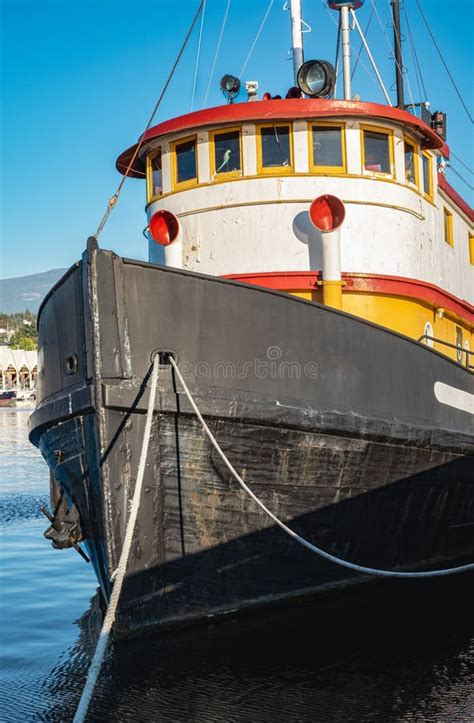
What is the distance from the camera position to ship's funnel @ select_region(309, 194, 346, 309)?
25.5ft

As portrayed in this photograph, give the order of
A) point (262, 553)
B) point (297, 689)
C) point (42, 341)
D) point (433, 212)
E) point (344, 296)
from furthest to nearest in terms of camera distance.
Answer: point (433, 212)
point (344, 296)
point (42, 341)
point (262, 553)
point (297, 689)

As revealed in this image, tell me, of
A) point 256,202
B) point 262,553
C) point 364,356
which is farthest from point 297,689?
point 256,202

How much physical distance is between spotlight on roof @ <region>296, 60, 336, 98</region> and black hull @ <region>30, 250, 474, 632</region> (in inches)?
110

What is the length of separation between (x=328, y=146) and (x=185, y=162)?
1435 mm

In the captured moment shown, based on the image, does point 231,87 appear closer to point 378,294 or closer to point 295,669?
point 378,294

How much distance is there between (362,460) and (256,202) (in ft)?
9.23

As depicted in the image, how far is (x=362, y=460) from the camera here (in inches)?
271

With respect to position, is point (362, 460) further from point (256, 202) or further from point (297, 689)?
point (256, 202)

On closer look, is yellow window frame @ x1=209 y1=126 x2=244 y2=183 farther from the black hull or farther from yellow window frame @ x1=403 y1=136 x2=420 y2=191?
the black hull

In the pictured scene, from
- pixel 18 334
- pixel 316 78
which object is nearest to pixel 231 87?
pixel 316 78

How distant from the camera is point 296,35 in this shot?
10203 millimetres

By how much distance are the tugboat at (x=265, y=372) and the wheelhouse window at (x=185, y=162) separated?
23 mm

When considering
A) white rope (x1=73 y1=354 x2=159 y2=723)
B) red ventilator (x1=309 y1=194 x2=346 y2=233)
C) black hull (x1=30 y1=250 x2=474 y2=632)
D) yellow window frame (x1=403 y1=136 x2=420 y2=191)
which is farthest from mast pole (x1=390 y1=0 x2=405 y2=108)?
white rope (x1=73 y1=354 x2=159 y2=723)

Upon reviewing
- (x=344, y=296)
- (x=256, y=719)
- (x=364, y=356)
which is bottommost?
(x=256, y=719)
